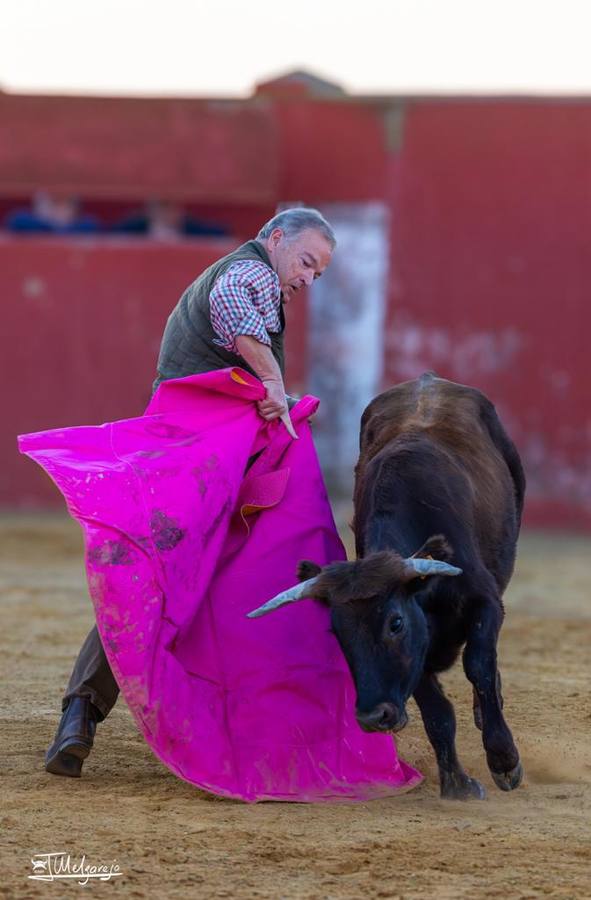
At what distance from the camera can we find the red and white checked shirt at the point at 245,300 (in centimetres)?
455

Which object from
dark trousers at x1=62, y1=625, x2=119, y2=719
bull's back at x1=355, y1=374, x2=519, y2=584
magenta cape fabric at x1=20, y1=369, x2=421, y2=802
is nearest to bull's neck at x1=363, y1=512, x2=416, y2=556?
bull's back at x1=355, y1=374, x2=519, y2=584

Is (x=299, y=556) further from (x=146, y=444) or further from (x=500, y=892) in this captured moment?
(x=500, y=892)

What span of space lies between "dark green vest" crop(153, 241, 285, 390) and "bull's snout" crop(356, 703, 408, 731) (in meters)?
1.27

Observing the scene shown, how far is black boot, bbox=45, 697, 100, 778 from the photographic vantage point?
4.48m

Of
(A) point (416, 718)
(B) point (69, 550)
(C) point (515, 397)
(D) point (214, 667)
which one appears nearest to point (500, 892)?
(D) point (214, 667)

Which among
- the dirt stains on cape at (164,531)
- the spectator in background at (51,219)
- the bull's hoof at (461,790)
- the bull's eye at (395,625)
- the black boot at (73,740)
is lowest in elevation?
the bull's hoof at (461,790)

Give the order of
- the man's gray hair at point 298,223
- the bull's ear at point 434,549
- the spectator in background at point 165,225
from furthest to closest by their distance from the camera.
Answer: the spectator in background at point 165,225 < the man's gray hair at point 298,223 < the bull's ear at point 434,549

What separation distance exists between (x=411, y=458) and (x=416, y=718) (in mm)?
1138

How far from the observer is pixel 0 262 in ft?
42.0

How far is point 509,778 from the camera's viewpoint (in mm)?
4492

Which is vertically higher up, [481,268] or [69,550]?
[481,268]

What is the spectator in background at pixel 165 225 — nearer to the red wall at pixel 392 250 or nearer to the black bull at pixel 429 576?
the red wall at pixel 392 250

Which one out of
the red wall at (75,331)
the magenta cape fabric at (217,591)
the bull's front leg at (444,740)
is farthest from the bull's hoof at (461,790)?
the red wall at (75,331)

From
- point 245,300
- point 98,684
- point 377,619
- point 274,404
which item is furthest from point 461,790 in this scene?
point 245,300
